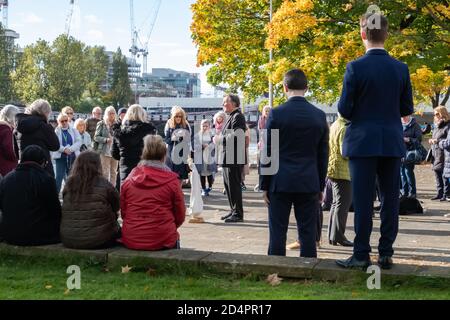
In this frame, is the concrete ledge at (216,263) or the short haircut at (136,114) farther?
the short haircut at (136,114)

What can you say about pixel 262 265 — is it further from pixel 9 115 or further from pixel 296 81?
pixel 9 115

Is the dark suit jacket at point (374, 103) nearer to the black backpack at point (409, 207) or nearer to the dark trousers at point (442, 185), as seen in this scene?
the black backpack at point (409, 207)

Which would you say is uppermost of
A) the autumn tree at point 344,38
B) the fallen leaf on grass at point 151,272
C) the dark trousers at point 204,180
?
the autumn tree at point 344,38

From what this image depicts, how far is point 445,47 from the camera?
14977 mm

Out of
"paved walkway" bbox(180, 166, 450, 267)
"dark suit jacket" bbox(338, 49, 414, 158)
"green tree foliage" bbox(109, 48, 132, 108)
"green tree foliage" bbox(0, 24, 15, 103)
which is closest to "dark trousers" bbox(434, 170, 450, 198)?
"paved walkway" bbox(180, 166, 450, 267)

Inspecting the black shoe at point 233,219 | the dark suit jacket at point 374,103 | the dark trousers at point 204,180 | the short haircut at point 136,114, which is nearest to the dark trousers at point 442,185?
the dark trousers at point 204,180

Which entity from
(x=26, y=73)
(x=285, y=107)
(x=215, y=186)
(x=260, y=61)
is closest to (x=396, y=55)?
(x=215, y=186)

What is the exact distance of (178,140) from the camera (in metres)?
12.3

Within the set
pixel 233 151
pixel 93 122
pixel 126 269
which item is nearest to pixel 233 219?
pixel 233 151

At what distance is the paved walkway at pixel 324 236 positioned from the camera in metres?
7.78

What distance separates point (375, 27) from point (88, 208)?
10.6ft

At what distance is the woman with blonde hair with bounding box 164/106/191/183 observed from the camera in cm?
1184

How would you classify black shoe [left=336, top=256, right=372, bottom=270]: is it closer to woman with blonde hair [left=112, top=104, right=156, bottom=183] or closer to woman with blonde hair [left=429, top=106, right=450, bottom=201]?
woman with blonde hair [left=112, top=104, right=156, bottom=183]

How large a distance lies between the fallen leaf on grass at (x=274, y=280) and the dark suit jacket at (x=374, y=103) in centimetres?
124
